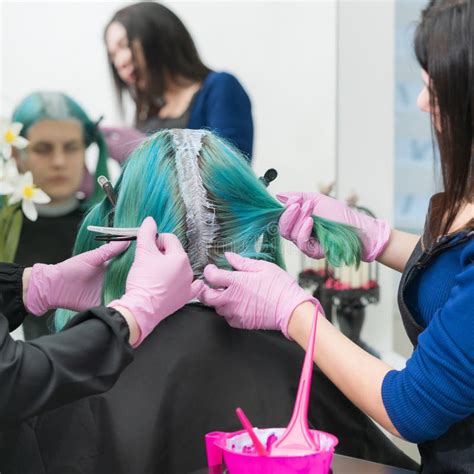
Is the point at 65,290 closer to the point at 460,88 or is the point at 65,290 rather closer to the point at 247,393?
the point at 247,393

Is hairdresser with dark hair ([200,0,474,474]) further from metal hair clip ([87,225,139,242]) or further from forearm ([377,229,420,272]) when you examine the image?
forearm ([377,229,420,272])

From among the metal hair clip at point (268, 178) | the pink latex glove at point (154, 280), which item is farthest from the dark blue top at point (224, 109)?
the pink latex glove at point (154, 280)

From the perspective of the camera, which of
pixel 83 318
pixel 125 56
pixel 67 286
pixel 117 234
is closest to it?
pixel 83 318

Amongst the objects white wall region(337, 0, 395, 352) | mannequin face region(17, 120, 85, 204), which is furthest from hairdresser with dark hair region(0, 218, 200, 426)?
white wall region(337, 0, 395, 352)

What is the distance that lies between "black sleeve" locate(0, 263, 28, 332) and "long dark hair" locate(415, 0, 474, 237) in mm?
681

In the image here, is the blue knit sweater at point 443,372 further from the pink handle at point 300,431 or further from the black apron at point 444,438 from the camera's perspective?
the pink handle at point 300,431

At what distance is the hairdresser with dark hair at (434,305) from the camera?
3.20ft

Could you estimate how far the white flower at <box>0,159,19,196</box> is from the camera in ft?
6.16

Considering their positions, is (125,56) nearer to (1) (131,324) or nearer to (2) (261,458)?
(1) (131,324)

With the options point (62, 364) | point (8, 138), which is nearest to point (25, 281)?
point (62, 364)

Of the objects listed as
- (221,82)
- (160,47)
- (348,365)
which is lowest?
(348,365)

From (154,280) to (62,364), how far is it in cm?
20

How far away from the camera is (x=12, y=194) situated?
6.30ft

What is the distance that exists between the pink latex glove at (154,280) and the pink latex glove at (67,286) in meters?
0.17
